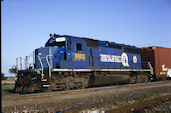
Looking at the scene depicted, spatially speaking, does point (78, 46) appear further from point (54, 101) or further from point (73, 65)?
point (54, 101)

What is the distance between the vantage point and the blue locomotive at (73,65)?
11.6 meters

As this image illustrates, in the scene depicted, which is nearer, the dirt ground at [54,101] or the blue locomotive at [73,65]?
the dirt ground at [54,101]

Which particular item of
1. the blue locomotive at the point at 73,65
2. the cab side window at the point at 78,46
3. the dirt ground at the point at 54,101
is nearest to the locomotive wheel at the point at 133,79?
the blue locomotive at the point at 73,65

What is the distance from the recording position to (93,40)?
15086 millimetres

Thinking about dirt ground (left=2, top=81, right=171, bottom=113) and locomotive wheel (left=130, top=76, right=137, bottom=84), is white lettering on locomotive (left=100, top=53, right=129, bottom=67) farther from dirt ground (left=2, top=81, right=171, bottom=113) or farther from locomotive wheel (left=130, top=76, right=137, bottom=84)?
Result: dirt ground (left=2, top=81, right=171, bottom=113)

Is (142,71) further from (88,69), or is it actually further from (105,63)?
(88,69)

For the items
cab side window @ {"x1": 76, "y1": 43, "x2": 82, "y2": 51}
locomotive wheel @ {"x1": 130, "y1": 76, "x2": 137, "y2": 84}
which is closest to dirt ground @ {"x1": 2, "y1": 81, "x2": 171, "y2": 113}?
cab side window @ {"x1": 76, "y1": 43, "x2": 82, "y2": 51}

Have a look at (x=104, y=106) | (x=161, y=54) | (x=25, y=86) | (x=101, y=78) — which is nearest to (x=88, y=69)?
(x=101, y=78)

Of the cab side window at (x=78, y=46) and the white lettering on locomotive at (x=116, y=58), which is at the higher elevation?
the cab side window at (x=78, y=46)

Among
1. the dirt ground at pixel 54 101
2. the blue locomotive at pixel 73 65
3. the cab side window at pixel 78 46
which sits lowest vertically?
the dirt ground at pixel 54 101

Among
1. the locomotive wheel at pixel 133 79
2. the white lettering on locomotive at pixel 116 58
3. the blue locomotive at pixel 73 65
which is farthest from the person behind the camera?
the locomotive wheel at pixel 133 79

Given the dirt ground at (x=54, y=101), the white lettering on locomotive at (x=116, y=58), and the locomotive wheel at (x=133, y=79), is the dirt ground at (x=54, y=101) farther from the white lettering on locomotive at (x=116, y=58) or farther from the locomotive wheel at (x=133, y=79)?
the locomotive wheel at (x=133, y=79)

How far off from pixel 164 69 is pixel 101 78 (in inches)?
395

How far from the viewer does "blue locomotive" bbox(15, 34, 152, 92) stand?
38.2ft
